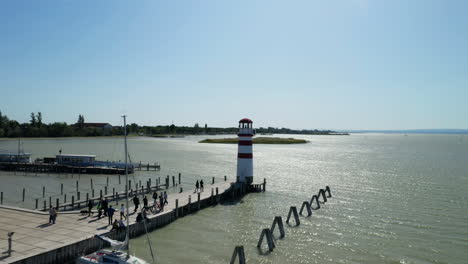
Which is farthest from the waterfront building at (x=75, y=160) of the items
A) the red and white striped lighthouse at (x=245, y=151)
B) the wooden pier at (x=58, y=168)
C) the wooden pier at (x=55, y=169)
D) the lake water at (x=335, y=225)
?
the red and white striped lighthouse at (x=245, y=151)

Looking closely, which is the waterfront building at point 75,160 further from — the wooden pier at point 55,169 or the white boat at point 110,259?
the white boat at point 110,259

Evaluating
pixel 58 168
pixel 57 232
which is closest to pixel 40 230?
pixel 57 232

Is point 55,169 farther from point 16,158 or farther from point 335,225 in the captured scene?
point 335,225

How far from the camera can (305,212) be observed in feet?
102

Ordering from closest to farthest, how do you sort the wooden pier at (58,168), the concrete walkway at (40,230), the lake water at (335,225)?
the concrete walkway at (40,230) → the lake water at (335,225) → the wooden pier at (58,168)

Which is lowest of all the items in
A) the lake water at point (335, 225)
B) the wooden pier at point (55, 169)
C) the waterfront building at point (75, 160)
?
the lake water at point (335, 225)

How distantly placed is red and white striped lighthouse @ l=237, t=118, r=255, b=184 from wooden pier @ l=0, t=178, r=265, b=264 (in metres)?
12.3

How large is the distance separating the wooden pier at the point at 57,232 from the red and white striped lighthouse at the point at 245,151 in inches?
484

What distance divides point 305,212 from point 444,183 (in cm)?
2688

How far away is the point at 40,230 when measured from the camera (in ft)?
64.5

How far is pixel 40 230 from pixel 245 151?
75.3ft

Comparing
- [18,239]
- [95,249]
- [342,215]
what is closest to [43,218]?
[18,239]

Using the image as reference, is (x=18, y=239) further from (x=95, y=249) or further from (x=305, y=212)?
(x=305, y=212)

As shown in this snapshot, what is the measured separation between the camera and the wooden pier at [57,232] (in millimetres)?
16422
